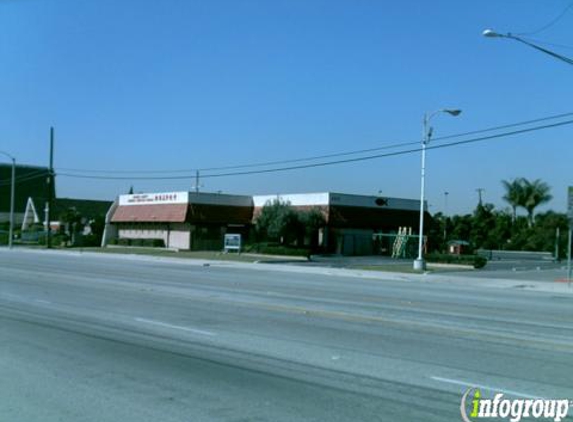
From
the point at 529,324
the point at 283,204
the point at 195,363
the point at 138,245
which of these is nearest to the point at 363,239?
the point at 283,204

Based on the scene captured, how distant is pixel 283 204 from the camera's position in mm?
56719

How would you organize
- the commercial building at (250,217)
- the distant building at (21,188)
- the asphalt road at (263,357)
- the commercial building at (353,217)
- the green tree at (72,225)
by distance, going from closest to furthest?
the asphalt road at (263,357)
the commercial building at (353,217)
the commercial building at (250,217)
the green tree at (72,225)
the distant building at (21,188)

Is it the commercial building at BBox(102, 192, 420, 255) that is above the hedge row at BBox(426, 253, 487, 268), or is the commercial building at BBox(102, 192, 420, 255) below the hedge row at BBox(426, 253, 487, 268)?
above

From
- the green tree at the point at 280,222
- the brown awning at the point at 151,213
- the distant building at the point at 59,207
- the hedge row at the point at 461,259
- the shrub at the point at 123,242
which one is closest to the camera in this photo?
the hedge row at the point at 461,259

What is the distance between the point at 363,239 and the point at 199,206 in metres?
14.5

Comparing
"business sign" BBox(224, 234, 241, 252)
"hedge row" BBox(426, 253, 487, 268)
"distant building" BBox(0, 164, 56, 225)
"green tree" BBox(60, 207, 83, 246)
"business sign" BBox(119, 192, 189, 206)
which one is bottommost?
"hedge row" BBox(426, 253, 487, 268)

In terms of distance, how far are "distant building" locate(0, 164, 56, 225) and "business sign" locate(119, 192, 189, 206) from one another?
5578 centimetres

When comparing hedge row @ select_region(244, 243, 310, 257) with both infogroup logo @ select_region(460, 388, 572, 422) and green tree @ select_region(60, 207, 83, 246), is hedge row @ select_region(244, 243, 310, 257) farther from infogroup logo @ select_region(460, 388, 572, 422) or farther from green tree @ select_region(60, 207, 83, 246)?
infogroup logo @ select_region(460, 388, 572, 422)

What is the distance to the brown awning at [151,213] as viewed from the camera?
60.3 metres

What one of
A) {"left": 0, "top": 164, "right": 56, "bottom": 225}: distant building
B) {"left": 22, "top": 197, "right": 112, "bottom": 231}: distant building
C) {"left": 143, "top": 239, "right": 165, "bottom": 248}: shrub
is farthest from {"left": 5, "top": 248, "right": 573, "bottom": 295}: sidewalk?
{"left": 0, "top": 164, "right": 56, "bottom": 225}: distant building

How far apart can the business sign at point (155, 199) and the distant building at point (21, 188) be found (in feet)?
183

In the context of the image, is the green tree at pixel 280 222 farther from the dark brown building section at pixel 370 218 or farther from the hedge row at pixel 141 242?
the hedge row at pixel 141 242

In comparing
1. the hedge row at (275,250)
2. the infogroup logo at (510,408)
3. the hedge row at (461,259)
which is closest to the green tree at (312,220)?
the hedge row at (275,250)

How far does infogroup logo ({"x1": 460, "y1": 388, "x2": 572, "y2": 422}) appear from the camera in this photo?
671 centimetres
